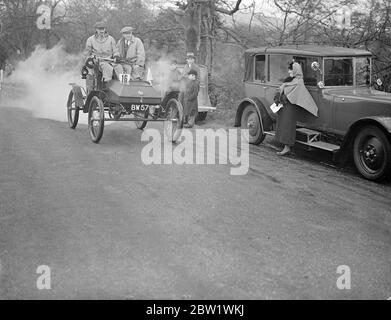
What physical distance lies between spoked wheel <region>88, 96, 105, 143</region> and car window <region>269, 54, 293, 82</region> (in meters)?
3.26

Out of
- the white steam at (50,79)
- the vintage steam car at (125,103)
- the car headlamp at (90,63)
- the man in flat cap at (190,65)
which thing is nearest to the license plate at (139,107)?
the vintage steam car at (125,103)

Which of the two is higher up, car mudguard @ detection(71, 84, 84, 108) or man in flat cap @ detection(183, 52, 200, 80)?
man in flat cap @ detection(183, 52, 200, 80)

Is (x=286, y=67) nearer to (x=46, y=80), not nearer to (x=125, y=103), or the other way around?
(x=125, y=103)

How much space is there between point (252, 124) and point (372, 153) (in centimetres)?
322

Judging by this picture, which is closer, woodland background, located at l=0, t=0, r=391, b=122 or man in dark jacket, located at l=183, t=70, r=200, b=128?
man in dark jacket, located at l=183, t=70, r=200, b=128

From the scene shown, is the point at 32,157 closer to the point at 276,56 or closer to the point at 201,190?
the point at 201,190

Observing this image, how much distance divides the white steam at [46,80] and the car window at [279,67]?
19.3 feet

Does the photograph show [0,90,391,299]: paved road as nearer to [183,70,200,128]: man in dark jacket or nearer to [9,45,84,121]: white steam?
[183,70,200,128]: man in dark jacket

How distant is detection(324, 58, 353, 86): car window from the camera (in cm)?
890

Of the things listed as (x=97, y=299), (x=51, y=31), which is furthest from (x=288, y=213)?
(x=51, y=31)

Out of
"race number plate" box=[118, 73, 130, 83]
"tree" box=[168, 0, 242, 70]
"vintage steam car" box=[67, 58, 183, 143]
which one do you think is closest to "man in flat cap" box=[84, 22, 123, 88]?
"vintage steam car" box=[67, 58, 183, 143]

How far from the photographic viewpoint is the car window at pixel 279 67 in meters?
9.63

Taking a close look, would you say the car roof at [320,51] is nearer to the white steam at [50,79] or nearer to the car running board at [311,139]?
the car running board at [311,139]
